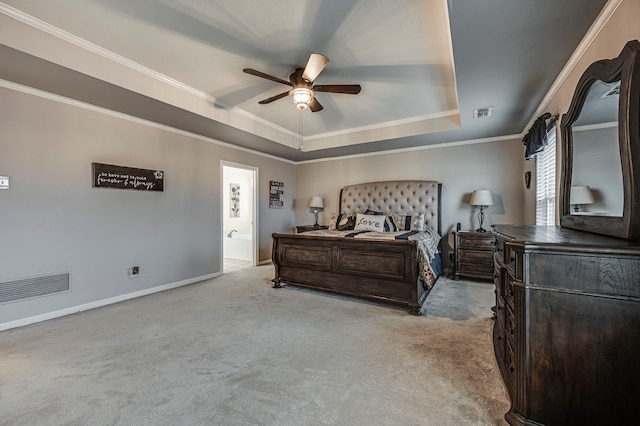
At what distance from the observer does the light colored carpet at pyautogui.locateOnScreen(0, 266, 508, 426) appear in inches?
60.9

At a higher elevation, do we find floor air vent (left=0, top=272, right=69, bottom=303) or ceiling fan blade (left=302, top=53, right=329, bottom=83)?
ceiling fan blade (left=302, top=53, right=329, bottom=83)

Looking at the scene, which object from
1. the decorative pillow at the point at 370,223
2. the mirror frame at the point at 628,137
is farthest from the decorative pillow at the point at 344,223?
the mirror frame at the point at 628,137

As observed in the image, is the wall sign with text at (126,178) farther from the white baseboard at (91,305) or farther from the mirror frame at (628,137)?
the mirror frame at (628,137)

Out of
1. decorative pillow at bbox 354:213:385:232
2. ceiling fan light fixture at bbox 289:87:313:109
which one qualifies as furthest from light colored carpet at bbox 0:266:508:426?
ceiling fan light fixture at bbox 289:87:313:109

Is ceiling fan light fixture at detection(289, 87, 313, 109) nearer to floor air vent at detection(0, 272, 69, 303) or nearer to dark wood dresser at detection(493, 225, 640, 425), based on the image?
dark wood dresser at detection(493, 225, 640, 425)

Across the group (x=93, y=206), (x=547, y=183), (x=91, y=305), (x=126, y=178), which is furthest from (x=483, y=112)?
(x=91, y=305)

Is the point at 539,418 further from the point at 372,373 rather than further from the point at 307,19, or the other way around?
the point at 307,19

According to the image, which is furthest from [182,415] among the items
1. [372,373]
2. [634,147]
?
[634,147]

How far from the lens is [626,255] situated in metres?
1.12

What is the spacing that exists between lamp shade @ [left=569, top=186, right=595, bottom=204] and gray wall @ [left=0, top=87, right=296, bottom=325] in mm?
4744

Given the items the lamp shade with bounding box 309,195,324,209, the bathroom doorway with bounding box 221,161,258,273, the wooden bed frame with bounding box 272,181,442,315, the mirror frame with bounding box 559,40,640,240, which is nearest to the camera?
the mirror frame with bounding box 559,40,640,240

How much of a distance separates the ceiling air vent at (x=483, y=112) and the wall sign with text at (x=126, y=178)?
14.8 feet

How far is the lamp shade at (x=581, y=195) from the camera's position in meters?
1.86

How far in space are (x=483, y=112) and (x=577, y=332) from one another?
316cm
